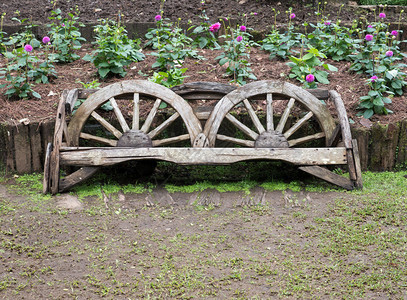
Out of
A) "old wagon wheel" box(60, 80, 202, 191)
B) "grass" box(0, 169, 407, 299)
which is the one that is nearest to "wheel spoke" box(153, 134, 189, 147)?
"old wagon wheel" box(60, 80, 202, 191)

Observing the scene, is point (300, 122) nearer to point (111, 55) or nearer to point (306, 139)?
point (306, 139)

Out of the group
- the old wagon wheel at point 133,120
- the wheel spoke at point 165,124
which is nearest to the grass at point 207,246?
the old wagon wheel at point 133,120

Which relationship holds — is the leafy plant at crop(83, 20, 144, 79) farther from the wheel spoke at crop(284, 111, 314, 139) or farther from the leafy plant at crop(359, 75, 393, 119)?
the leafy plant at crop(359, 75, 393, 119)

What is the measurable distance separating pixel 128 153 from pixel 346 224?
1.89 meters

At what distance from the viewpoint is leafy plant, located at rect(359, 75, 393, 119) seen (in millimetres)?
4801

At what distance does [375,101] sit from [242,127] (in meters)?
1.44

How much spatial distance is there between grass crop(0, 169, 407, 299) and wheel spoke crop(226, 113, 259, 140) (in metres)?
0.48

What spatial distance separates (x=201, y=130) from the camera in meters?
4.37

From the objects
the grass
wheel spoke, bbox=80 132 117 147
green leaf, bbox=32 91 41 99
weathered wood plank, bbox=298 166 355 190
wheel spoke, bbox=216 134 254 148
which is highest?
green leaf, bbox=32 91 41 99

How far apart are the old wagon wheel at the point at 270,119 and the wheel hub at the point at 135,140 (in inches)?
20.9

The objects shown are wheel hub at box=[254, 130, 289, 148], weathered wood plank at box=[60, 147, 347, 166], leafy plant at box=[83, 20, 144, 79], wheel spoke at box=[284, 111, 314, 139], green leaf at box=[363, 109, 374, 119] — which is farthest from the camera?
leafy plant at box=[83, 20, 144, 79]

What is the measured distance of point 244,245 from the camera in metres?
3.34

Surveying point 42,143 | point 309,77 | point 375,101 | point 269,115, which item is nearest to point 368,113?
point 375,101

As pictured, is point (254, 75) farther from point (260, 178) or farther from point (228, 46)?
point (260, 178)
